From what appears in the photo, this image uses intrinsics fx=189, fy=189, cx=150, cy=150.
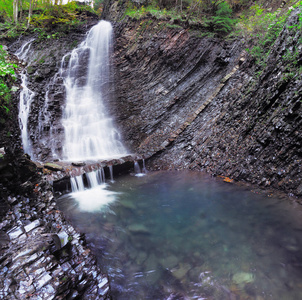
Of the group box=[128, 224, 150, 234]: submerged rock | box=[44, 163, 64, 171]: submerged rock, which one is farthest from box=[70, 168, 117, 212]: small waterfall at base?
box=[128, 224, 150, 234]: submerged rock

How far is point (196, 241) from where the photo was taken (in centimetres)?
491

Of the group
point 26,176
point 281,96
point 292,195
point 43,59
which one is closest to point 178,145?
point 281,96

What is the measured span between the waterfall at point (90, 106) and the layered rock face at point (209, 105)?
114 centimetres

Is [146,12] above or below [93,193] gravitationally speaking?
above

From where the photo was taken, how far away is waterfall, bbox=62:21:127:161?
11922 mm

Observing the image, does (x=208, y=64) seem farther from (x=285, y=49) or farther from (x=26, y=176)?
Result: (x=26, y=176)

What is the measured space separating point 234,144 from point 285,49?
4.25m

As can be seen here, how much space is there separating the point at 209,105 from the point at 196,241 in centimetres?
847

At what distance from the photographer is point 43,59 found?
1512 cm

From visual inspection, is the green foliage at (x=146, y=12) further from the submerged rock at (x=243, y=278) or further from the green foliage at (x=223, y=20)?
the submerged rock at (x=243, y=278)

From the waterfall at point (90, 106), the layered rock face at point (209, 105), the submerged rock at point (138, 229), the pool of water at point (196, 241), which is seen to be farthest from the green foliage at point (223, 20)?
the submerged rock at point (138, 229)

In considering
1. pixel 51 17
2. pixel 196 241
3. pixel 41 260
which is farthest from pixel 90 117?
pixel 51 17

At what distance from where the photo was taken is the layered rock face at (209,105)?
21.7 feet

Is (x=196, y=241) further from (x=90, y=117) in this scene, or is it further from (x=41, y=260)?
(x=90, y=117)
